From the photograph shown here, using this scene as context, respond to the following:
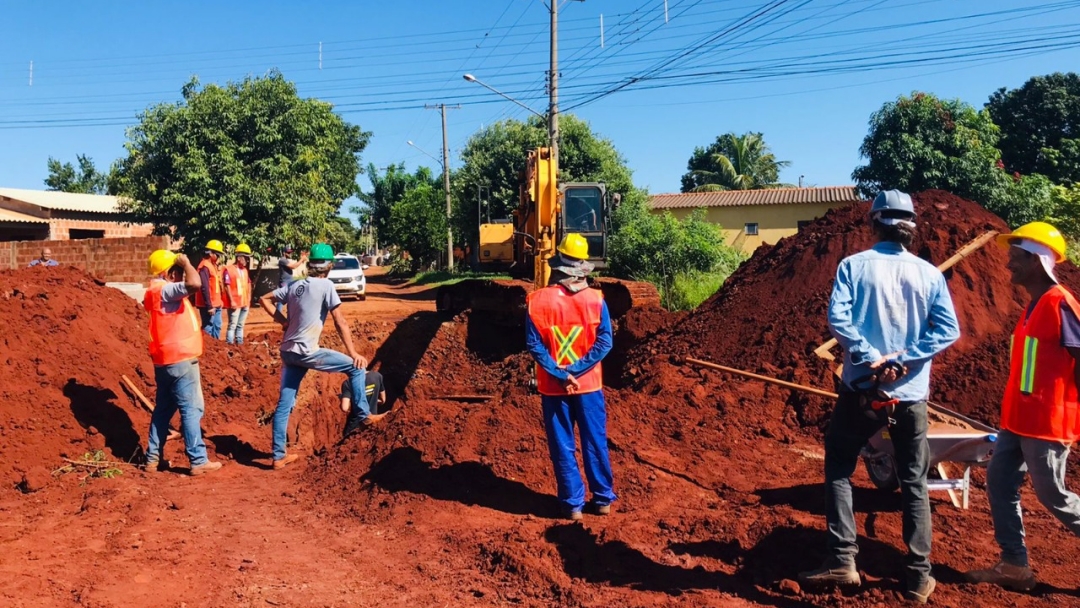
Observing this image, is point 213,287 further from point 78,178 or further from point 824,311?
point 78,178

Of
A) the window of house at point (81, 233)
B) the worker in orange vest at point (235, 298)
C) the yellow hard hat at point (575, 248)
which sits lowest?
the worker in orange vest at point (235, 298)

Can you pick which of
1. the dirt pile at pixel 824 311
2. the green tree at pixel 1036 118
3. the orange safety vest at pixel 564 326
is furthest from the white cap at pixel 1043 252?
the green tree at pixel 1036 118

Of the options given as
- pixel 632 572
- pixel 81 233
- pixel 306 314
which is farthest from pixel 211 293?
pixel 81 233

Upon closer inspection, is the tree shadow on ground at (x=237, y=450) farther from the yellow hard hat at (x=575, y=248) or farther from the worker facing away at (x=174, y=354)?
the yellow hard hat at (x=575, y=248)

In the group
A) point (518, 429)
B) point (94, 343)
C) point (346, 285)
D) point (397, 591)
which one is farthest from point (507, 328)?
point (346, 285)

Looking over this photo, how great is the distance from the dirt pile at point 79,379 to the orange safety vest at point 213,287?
4.06 feet

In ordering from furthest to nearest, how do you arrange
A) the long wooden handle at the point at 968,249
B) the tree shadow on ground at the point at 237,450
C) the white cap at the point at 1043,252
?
the long wooden handle at the point at 968,249 < the tree shadow on ground at the point at 237,450 < the white cap at the point at 1043,252

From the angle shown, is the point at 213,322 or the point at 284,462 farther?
the point at 213,322

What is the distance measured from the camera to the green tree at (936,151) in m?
22.7

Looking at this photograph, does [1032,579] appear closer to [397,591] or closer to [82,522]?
[397,591]

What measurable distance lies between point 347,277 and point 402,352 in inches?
474

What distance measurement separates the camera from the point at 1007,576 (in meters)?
3.95

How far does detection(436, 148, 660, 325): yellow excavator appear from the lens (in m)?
11.9

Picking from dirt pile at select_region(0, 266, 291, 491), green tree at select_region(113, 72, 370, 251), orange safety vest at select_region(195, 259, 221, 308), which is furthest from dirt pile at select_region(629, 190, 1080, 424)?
green tree at select_region(113, 72, 370, 251)
